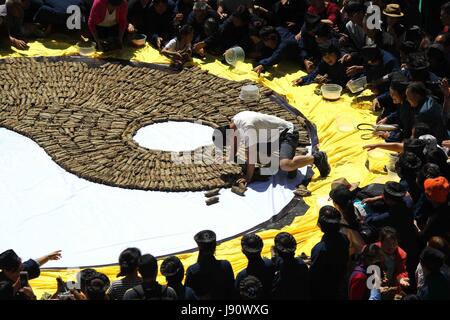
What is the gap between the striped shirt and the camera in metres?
6.13

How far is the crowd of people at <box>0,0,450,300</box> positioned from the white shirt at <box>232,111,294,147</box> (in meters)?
1.12

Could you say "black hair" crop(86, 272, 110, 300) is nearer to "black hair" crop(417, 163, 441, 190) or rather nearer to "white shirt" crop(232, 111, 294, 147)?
"black hair" crop(417, 163, 441, 190)

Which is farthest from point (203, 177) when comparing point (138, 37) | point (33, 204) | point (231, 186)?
point (138, 37)

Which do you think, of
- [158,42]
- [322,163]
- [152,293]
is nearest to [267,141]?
[322,163]

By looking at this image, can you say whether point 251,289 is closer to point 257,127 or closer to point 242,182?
point 242,182

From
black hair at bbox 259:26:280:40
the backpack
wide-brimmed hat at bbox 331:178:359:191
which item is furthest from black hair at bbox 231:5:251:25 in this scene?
the backpack

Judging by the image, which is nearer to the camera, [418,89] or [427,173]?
[427,173]

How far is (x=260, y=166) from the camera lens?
28.9 feet

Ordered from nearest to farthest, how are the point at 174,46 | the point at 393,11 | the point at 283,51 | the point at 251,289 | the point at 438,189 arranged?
1. the point at 251,289
2. the point at 438,189
3. the point at 393,11
4. the point at 283,51
5. the point at 174,46

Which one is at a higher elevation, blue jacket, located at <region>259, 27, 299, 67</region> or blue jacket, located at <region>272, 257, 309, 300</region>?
blue jacket, located at <region>259, 27, 299, 67</region>

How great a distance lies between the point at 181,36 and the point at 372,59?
297cm

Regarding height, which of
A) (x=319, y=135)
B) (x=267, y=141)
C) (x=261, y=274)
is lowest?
(x=261, y=274)

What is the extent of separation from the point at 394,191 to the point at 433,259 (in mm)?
1093

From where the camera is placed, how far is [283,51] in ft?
36.3
